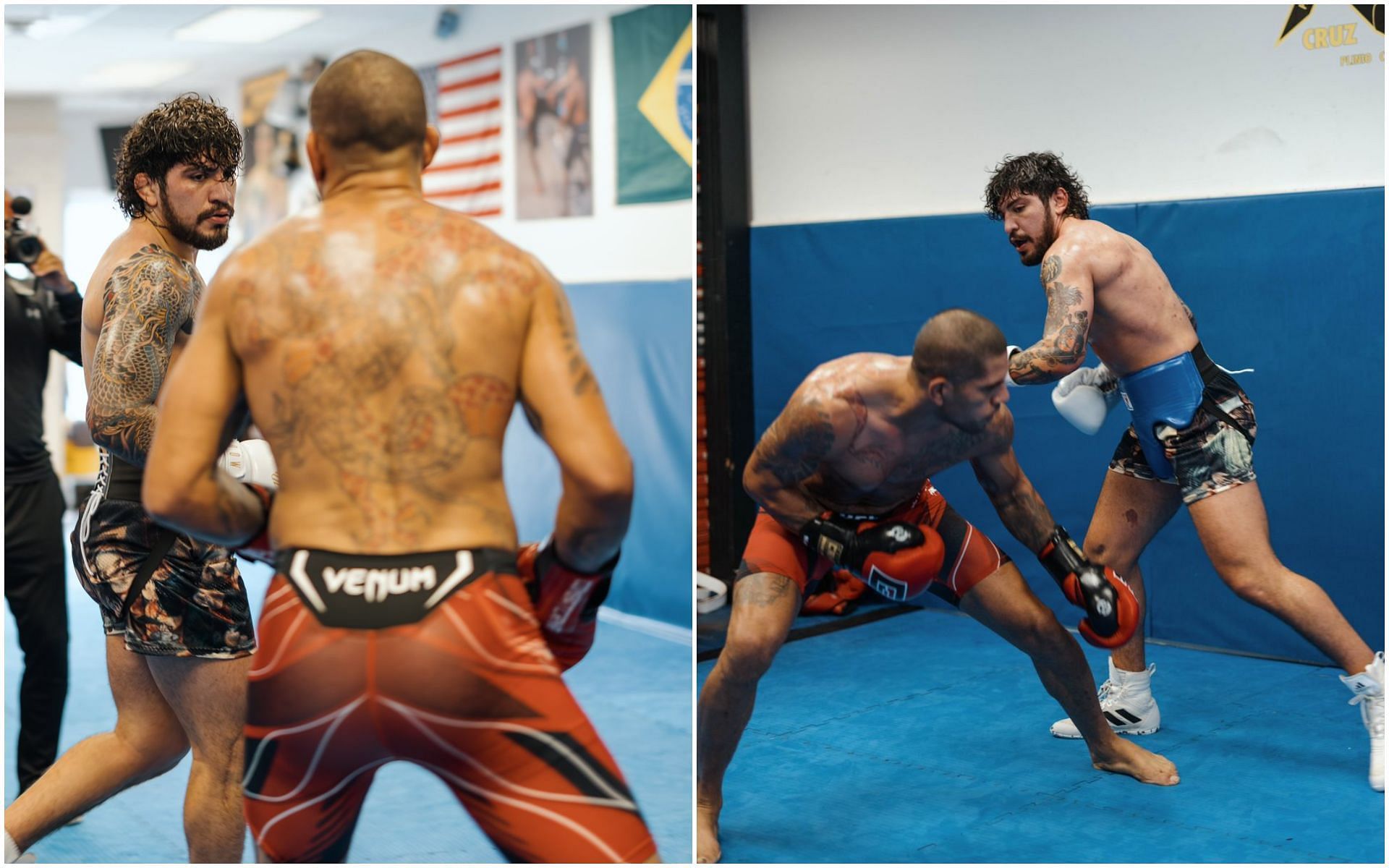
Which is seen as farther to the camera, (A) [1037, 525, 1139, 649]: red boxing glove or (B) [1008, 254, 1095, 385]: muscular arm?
(B) [1008, 254, 1095, 385]: muscular arm

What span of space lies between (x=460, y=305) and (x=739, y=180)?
15.0 ft

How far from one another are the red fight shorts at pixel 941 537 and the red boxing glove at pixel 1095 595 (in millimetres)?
145

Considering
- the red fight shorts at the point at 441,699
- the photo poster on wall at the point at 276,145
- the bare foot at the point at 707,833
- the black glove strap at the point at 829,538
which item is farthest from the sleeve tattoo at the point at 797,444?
the photo poster on wall at the point at 276,145

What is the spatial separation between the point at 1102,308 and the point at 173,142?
8.34 feet

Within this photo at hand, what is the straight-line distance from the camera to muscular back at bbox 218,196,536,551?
180 centimetres

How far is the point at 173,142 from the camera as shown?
9.04 ft

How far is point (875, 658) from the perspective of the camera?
515 centimetres

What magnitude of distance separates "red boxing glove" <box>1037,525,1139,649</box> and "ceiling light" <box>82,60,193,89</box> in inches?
333

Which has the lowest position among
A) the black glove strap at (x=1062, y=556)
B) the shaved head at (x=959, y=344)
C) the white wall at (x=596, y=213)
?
the black glove strap at (x=1062, y=556)

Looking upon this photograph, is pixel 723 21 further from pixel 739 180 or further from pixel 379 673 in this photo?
pixel 379 673

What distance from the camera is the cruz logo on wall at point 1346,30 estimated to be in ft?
15.1

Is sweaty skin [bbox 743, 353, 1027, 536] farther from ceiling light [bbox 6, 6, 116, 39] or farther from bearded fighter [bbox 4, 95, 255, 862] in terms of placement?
ceiling light [bbox 6, 6, 116, 39]

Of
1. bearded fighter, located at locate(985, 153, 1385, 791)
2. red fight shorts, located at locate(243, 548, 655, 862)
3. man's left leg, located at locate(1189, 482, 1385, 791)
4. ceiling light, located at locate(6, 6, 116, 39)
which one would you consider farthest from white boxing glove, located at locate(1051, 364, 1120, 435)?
Result: ceiling light, located at locate(6, 6, 116, 39)

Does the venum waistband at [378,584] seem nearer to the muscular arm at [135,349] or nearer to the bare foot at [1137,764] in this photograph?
the muscular arm at [135,349]
